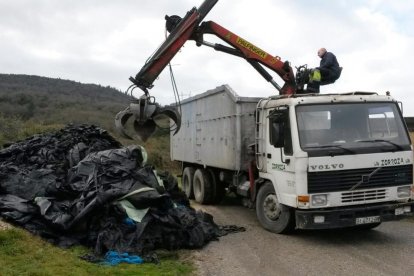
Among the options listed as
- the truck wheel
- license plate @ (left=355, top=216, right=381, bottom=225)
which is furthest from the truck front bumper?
the truck wheel

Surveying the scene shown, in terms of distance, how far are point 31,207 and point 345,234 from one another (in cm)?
530

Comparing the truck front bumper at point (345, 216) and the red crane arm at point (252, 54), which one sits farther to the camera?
the red crane arm at point (252, 54)

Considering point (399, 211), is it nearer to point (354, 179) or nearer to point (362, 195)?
point (362, 195)

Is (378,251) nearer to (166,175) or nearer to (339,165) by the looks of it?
(339,165)

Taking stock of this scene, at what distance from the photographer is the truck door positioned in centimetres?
767

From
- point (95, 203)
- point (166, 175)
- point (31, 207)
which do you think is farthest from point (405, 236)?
point (31, 207)

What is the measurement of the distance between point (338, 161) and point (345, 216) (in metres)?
0.87

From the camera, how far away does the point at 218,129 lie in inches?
414

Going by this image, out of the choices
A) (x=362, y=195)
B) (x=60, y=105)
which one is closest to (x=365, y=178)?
(x=362, y=195)

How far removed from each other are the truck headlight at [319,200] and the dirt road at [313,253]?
70 centimetres

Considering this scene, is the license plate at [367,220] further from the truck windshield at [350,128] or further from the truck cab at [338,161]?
the truck windshield at [350,128]

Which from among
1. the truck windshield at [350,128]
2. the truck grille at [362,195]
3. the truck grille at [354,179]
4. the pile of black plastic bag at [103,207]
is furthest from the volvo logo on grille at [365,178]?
the pile of black plastic bag at [103,207]

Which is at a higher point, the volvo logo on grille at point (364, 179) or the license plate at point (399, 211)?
the volvo logo on grille at point (364, 179)

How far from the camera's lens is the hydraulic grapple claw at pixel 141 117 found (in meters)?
8.32
